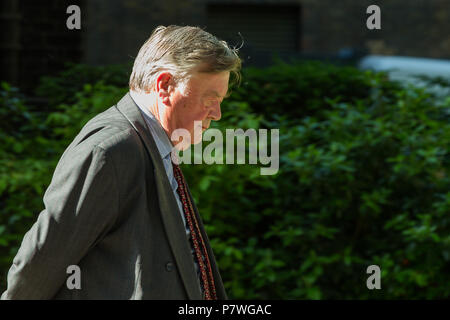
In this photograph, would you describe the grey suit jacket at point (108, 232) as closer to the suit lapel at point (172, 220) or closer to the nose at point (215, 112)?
the suit lapel at point (172, 220)

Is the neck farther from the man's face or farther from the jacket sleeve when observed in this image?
the jacket sleeve

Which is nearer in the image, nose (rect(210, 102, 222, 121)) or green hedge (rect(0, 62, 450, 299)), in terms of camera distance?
nose (rect(210, 102, 222, 121))

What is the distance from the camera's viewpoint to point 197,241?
79.7 inches

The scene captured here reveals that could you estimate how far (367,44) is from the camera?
12.4m

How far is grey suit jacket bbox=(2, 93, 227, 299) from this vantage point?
67.2 inches

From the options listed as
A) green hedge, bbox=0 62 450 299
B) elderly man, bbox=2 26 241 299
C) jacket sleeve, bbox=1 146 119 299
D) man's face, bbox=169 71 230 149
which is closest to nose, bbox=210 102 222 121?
man's face, bbox=169 71 230 149

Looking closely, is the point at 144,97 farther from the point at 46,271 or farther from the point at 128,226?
the point at 46,271

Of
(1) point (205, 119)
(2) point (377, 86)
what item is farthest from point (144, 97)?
(2) point (377, 86)

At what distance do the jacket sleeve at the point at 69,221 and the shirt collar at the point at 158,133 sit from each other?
0.26 m

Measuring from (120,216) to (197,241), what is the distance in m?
0.33

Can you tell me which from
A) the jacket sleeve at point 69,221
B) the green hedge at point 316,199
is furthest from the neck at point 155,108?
the green hedge at point 316,199

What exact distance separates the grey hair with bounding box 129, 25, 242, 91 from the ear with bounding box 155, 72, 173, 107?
0.01 meters

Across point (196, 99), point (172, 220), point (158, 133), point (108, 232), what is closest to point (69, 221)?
point (108, 232)
